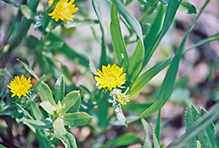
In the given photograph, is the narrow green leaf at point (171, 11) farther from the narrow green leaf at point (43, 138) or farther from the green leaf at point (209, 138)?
the narrow green leaf at point (43, 138)

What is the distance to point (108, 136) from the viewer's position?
61.7 inches

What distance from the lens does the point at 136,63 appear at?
0.92 meters

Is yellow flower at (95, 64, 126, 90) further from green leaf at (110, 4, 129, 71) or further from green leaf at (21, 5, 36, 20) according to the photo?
green leaf at (21, 5, 36, 20)

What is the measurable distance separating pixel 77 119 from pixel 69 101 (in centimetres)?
8

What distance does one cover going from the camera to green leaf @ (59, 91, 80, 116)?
2.60ft

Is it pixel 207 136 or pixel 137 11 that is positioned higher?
pixel 137 11

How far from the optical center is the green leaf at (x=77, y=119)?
771mm

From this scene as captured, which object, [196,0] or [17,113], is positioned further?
[196,0]

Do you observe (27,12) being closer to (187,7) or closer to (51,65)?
(51,65)

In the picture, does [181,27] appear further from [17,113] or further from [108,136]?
[17,113]

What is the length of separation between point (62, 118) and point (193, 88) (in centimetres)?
145

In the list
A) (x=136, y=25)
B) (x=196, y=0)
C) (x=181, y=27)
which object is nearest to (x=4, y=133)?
(x=136, y=25)

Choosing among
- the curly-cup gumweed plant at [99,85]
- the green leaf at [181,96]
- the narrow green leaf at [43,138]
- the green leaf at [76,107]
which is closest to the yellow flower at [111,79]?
the curly-cup gumweed plant at [99,85]

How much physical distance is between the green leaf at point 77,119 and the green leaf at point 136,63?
0.28m
